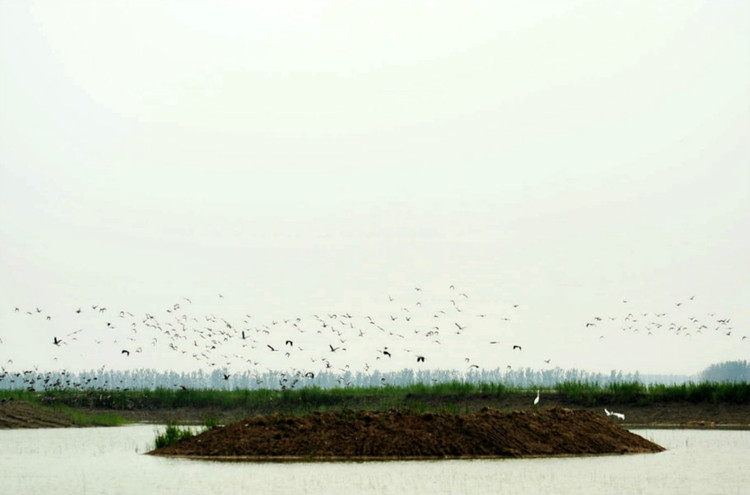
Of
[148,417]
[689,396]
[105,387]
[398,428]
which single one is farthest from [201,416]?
[398,428]

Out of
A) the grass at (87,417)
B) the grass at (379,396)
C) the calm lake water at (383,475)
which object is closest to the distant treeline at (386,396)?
the grass at (379,396)

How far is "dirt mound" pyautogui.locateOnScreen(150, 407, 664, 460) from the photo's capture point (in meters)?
34.3

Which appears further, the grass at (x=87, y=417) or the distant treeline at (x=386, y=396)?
the grass at (x=87, y=417)

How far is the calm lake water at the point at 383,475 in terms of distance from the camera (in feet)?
86.5

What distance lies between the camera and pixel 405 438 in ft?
113

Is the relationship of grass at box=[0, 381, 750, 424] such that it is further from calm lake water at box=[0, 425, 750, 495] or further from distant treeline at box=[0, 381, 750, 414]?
calm lake water at box=[0, 425, 750, 495]

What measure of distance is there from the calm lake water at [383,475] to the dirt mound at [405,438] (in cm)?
129

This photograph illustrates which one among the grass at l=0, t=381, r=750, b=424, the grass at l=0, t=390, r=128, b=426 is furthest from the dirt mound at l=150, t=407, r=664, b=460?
the grass at l=0, t=390, r=128, b=426

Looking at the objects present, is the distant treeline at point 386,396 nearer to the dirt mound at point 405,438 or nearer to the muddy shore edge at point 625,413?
the muddy shore edge at point 625,413

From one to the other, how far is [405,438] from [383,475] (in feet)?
18.3

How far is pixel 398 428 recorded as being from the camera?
35250mm

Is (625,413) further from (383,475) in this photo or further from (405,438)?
(383,475)

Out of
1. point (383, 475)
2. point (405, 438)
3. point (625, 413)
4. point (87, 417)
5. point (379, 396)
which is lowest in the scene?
point (383, 475)

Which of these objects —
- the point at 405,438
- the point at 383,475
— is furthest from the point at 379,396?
the point at 383,475
